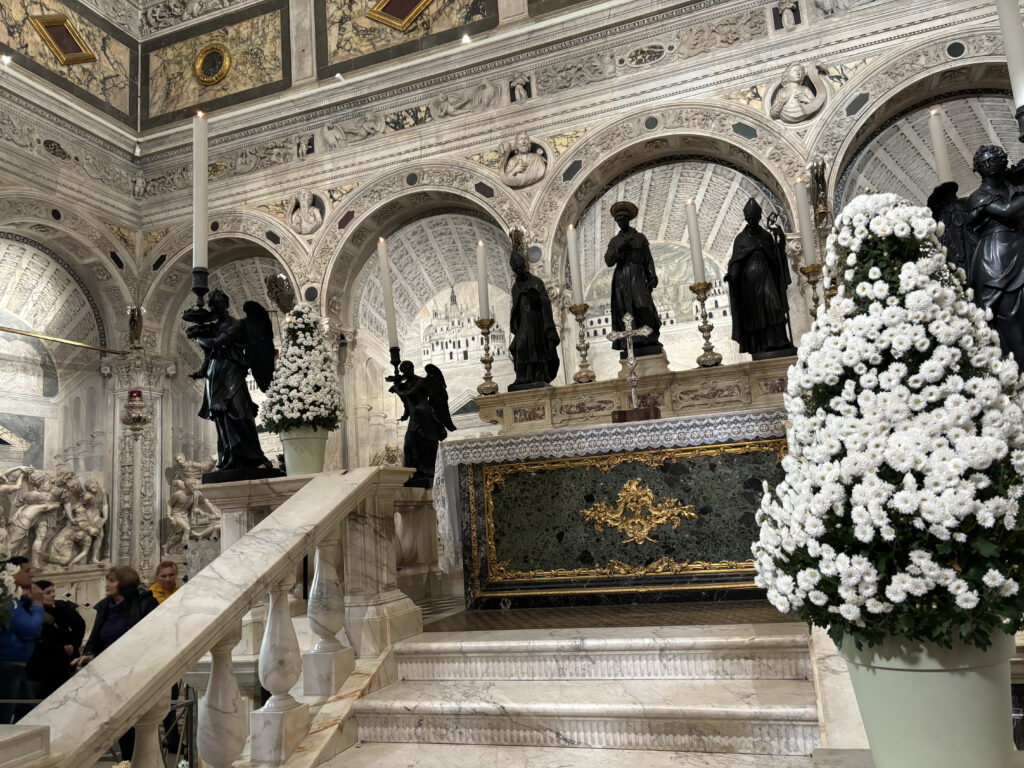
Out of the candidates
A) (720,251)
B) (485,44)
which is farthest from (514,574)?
(720,251)

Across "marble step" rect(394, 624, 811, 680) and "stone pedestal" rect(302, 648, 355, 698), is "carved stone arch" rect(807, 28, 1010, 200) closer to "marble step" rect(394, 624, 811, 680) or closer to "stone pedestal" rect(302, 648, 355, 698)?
"marble step" rect(394, 624, 811, 680)

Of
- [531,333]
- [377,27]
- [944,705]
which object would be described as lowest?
[944,705]

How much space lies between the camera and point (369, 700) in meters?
3.08

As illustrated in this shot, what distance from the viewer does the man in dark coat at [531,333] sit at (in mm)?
7984

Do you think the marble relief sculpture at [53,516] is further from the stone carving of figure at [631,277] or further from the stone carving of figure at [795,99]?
the stone carving of figure at [795,99]

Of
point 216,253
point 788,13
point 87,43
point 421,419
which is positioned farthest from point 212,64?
point 421,419

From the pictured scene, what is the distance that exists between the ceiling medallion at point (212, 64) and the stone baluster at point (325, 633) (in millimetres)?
11029

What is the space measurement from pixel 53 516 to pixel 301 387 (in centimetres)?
826

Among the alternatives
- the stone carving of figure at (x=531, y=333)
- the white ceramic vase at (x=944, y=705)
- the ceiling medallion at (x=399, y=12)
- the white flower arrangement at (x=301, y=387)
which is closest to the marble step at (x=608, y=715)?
the white ceramic vase at (x=944, y=705)

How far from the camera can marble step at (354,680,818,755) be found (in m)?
2.62

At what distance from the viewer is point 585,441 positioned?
14.8 ft

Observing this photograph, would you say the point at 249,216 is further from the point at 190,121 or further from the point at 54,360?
the point at 54,360

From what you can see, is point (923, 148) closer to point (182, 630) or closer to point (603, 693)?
point (603, 693)

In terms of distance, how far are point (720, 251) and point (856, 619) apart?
43.8 feet
